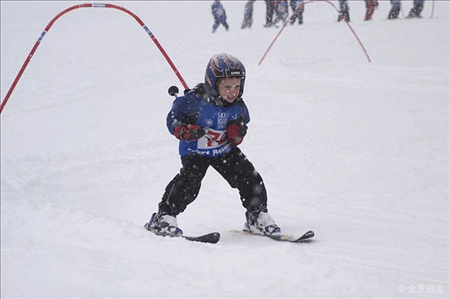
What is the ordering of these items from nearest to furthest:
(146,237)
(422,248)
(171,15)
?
1. (146,237)
2. (422,248)
3. (171,15)

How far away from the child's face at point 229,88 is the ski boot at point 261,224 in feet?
3.44

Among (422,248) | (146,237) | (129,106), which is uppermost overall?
(146,237)

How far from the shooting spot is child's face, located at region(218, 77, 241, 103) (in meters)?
4.55

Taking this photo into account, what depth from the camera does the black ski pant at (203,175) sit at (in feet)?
15.8

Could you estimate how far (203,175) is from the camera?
4.87 metres

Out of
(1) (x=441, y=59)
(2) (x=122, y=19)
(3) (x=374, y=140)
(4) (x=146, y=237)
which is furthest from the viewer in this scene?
(2) (x=122, y=19)

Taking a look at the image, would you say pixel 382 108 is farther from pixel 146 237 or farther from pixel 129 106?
pixel 146 237

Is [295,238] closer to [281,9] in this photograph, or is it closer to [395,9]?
[395,9]

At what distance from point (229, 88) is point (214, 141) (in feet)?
1.55

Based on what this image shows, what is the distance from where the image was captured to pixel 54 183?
788cm

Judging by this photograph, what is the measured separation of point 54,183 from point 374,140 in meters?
4.82

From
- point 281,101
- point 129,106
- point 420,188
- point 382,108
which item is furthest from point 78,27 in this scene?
point 420,188

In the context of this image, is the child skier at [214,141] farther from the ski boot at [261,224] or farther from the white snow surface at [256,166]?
the white snow surface at [256,166]

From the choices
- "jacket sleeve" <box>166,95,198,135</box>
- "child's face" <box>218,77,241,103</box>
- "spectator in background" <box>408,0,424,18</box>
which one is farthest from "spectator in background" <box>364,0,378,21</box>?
"jacket sleeve" <box>166,95,198,135</box>
